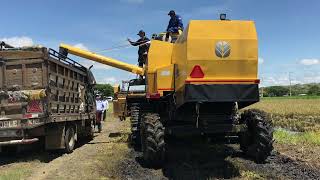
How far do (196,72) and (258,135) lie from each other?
2699 mm

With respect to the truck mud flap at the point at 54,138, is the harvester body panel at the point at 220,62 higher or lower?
higher

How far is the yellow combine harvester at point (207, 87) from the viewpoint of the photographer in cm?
1006

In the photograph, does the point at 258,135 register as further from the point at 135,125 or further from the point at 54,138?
the point at 54,138

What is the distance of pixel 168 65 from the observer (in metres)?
12.1

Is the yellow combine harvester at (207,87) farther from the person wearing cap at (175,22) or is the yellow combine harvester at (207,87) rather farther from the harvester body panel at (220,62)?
the person wearing cap at (175,22)

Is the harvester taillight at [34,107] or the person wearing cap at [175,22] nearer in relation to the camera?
the harvester taillight at [34,107]

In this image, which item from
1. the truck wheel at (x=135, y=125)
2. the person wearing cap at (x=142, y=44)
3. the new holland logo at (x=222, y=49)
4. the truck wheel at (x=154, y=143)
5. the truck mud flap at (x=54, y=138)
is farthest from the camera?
the person wearing cap at (x=142, y=44)

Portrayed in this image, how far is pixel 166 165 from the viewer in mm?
11641

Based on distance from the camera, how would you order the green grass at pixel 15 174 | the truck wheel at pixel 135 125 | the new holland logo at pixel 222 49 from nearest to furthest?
1. the green grass at pixel 15 174
2. the new holland logo at pixel 222 49
3. the truck wheel at pixel 135 125

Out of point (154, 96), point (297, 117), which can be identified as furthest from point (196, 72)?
point (297, 117)

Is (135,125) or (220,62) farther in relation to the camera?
(135,125)

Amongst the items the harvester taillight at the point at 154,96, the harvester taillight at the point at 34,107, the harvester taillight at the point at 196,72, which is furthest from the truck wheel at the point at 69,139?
the harvester taillight at the point at 196,72

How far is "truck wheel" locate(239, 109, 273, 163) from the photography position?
11444 mm

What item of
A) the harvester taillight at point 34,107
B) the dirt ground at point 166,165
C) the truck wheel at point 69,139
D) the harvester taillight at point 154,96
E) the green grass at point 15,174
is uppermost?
the harvester taillight at point 154,96
